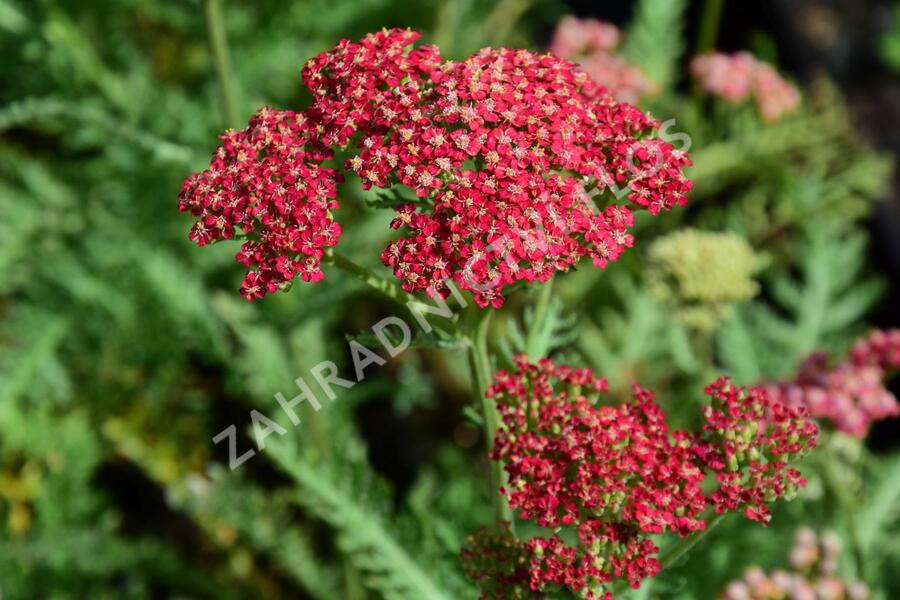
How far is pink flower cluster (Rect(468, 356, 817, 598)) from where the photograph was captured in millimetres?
1113

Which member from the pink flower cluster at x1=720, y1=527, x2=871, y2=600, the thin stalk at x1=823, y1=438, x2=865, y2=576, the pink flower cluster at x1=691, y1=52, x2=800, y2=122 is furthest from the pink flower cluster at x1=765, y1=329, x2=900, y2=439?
the pink flower cluster at x1=691, y1=52, x2=800, y2=122

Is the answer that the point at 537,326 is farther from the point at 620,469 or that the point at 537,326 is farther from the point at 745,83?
the point at 745,83

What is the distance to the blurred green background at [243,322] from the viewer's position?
2.16 metres

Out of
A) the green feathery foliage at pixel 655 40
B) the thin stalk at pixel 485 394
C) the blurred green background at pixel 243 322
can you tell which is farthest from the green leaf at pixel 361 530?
the green feathery foliage at pixel 655 40

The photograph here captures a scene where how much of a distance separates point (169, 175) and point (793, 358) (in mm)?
1713

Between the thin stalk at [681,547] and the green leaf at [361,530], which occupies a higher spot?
the green leaf at [361,530]

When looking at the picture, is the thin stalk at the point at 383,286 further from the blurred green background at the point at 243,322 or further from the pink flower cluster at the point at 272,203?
the blurred green background at the point at 243,322

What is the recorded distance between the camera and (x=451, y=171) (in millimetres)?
1093

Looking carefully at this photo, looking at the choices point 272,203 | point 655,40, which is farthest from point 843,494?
point 655,40

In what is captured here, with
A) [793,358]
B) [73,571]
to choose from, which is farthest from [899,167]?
[73,571]

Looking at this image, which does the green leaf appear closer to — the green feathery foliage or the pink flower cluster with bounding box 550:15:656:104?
the pink flower cluster with bounding box 550:15:656:104

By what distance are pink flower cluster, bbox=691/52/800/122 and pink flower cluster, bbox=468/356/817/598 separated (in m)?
1.54

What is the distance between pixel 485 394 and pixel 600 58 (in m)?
1.46

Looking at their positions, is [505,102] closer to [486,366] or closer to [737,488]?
[486,366]
